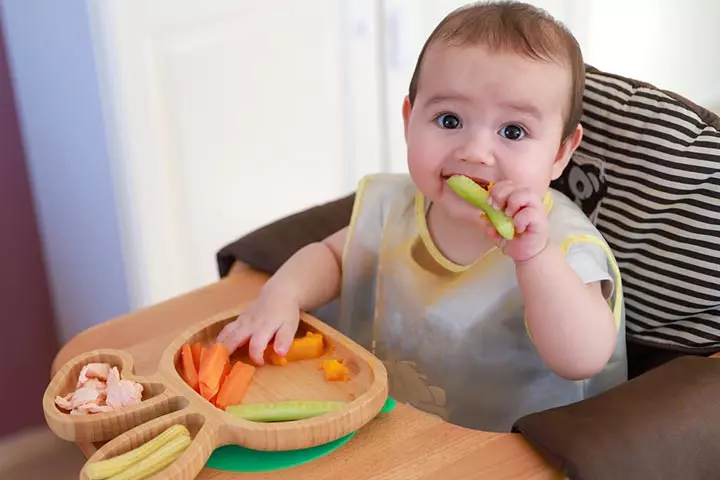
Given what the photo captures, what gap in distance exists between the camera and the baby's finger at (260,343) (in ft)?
2.56

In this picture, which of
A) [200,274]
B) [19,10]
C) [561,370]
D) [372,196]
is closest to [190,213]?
[200,274]

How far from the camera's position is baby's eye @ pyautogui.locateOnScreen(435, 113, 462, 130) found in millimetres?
790

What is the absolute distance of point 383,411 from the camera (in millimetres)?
719

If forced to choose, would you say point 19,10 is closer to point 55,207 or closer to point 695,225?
point 55,207

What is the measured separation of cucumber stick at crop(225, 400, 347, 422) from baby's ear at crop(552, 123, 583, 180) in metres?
0.30

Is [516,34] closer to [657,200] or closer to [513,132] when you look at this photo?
[513,132]

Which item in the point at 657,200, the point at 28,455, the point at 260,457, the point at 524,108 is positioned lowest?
the point at 28,455

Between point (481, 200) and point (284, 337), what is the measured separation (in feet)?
0.69

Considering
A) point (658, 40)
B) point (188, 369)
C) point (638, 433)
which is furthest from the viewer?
point (658, 40)

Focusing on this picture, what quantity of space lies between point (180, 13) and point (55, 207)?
377 millimetres

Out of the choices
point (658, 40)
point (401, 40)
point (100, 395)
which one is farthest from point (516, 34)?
point (658, 40)

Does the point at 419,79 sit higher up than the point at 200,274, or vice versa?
the point at 419,79

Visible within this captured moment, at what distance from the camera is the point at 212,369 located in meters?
0.74

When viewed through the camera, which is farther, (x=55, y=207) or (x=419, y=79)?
(x=55, y=207)
